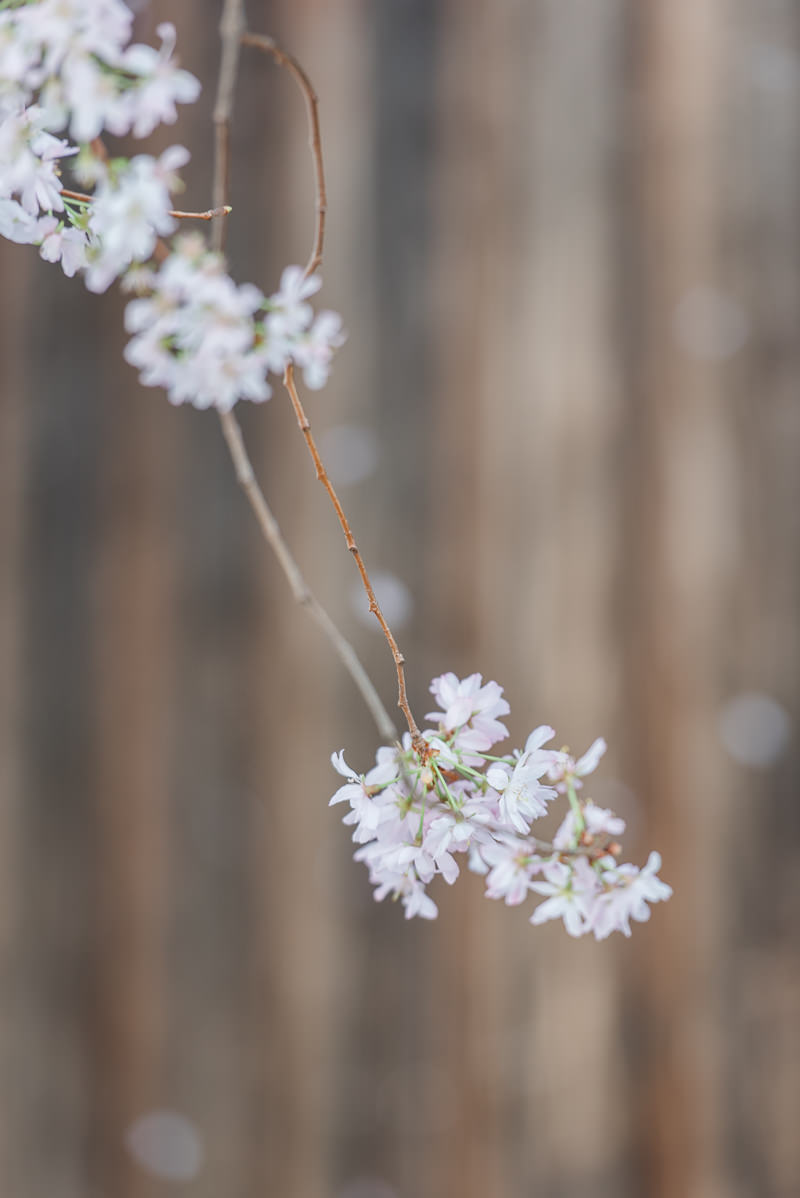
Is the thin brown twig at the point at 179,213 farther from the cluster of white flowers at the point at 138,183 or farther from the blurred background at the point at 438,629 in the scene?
the blurred background at the point at 438,629

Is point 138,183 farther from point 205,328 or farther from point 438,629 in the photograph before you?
point 438,629

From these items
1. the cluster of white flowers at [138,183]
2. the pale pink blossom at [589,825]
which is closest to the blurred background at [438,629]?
the pale pink blossom at [589,825]

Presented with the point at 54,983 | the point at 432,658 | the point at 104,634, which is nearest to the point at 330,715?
the point at 432,658

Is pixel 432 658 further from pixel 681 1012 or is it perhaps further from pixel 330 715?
pixel 681 1012

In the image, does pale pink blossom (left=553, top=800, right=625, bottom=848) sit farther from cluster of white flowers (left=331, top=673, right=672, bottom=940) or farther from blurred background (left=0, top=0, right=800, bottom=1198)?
blurred background (left=0, top=0, right=800, bottom=1198)

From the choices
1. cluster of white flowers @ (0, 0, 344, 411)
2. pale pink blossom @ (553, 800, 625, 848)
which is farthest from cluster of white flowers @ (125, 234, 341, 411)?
pale pink blossom @ (553, 800, 625, 848)

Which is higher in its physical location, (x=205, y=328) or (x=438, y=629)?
(x=438, y=629)

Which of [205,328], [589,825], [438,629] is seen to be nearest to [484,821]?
[589,825]
